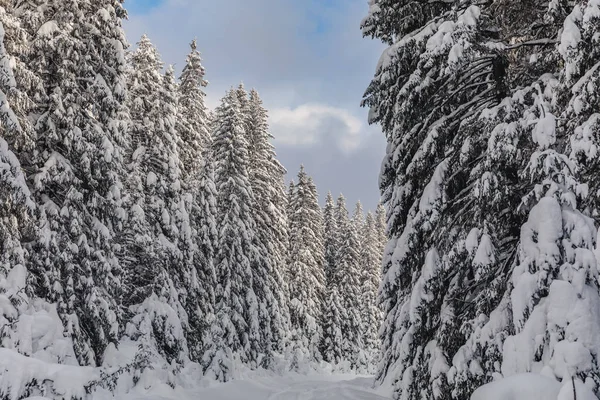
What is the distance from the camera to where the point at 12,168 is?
12.9 meters

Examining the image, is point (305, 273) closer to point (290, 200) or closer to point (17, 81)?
point (290, 200)

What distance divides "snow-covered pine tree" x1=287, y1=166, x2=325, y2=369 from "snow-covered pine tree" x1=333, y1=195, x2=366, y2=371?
3.72m

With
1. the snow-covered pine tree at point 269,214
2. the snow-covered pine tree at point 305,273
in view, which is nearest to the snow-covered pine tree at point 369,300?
the snow-covered pine tree at point 305,273

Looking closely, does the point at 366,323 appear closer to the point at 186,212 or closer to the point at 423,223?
the point at 186,212

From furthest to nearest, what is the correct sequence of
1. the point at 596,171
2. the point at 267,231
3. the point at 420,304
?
the point at 267,231 < the point at 420,304 < the point at 596,171

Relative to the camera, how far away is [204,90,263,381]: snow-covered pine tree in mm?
27328

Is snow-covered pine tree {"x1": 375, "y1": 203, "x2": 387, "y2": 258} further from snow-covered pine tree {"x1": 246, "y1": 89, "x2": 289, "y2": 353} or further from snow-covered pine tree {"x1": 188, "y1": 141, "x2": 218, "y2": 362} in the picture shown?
snow-covered pine tree {"x1": 188, "y1": 141, "x2": 218, "y2": 362}

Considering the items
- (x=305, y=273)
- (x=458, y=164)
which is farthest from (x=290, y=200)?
(x=458, y=164)

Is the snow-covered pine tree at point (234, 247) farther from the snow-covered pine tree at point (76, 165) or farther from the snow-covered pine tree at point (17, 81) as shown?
the snow-covered pine tree at point (17, 81)

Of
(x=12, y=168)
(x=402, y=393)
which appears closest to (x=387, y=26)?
(x=402, y=393)

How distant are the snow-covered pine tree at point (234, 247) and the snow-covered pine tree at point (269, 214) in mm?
1621

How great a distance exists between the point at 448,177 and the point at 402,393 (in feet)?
15.2

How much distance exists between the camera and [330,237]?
52688 mm

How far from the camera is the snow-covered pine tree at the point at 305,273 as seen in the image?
131ft
